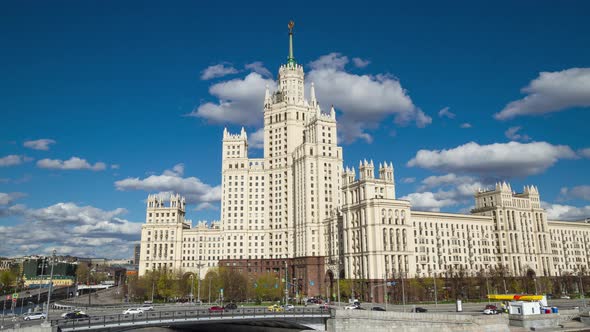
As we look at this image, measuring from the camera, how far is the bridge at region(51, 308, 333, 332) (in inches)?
2446

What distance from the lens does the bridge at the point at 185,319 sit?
62125 mm

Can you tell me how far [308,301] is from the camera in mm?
140250

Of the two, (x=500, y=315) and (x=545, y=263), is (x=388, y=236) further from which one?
(x=545, y=263)

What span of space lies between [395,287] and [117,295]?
12352 cm

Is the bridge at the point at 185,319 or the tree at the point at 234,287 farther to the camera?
the tree at the point at 234,287

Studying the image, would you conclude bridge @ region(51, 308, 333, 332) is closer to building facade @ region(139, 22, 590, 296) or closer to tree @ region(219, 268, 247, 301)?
building facade @ region(139, 22, 590, 296)

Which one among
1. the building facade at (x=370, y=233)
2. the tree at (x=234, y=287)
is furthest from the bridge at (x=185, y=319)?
the tree at (x=234, y=287)

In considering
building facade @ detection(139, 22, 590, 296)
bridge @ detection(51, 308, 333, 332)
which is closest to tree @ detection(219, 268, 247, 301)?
building facade @ detection(139, 22, 590, 296)

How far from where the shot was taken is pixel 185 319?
7050 centimetres

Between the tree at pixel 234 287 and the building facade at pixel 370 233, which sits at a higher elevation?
the building facade at pixel 370 233

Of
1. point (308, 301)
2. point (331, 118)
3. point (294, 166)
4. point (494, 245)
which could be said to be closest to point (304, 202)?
point (294, 166)

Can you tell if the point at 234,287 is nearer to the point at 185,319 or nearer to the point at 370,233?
the point at 370,233

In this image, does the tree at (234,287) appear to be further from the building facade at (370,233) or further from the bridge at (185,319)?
the bridge at (185,319)

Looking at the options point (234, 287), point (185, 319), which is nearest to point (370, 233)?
point (234, 287)
